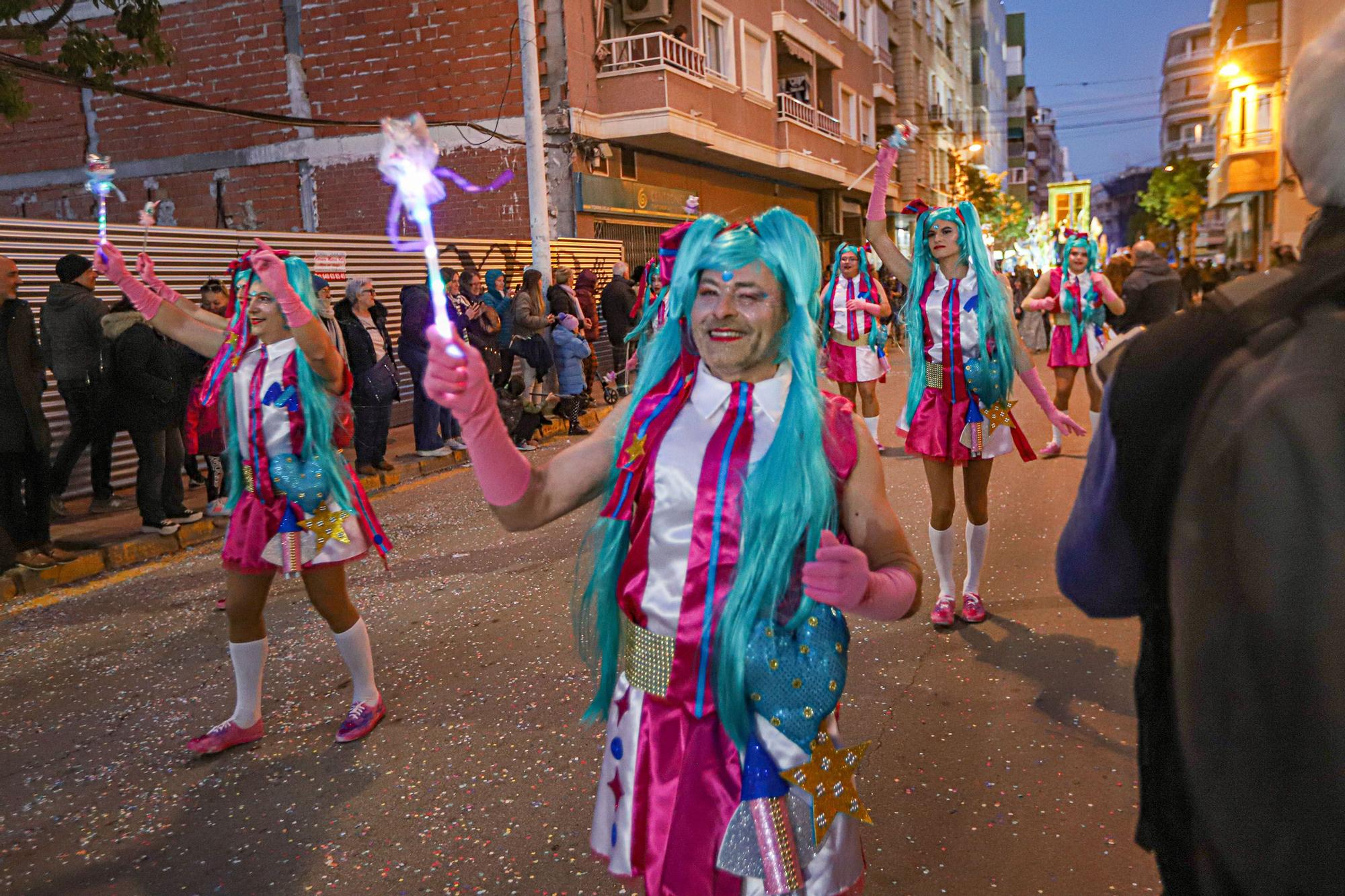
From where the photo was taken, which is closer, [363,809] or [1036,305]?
[363,809]

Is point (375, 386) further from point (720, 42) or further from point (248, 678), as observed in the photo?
point (720, 42)

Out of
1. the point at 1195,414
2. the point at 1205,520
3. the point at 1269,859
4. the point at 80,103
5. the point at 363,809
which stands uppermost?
the point at 80,103

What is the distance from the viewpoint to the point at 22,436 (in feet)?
22.3

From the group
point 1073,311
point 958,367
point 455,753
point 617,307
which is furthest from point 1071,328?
point 455,753

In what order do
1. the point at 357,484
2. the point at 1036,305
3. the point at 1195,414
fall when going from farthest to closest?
the point at 1036,305 → the point at 357,484 → the point at 1195,414

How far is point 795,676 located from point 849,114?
32419 mm

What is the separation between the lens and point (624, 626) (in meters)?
2.16

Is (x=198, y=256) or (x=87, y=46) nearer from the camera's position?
(x=198, y=256)

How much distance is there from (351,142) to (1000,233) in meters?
51.1

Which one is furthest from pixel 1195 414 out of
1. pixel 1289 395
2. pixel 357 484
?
pixel 357 484

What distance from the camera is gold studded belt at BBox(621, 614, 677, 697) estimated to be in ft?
6.57

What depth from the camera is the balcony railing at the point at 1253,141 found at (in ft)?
123

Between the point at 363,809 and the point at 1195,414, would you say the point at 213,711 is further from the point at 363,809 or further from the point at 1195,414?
the point at 1195,414

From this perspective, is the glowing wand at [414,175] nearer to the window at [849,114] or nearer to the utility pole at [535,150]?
the utility pole at [535,150]
